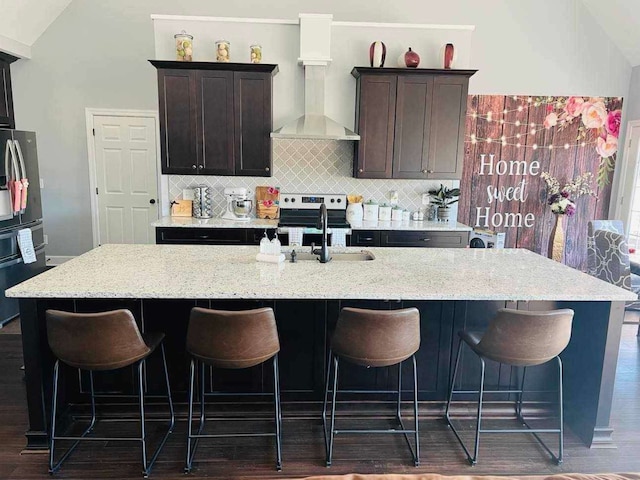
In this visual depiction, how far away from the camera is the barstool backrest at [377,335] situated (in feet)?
6.79

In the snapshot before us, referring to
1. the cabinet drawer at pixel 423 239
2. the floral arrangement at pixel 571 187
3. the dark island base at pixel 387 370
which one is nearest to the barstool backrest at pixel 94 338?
the dark island base at pixel 387 370

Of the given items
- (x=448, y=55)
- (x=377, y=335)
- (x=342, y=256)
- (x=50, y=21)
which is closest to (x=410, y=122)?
(x=448, y=55)

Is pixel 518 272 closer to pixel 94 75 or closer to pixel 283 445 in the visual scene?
pixel 283 445

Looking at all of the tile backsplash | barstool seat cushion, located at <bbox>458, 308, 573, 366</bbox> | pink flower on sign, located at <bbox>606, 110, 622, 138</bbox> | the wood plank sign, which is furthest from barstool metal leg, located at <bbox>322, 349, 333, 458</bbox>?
pink flower on sign, located at <bbox>606, 110, 622, 138</bbox>

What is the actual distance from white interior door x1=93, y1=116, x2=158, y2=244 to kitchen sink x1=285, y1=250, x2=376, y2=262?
344 cm

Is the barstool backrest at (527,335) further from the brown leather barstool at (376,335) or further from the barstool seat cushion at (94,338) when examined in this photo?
the barstool seat cushion at (94,338)

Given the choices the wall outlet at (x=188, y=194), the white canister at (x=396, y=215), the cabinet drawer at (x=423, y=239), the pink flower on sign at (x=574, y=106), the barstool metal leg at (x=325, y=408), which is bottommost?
the barstool metal leg at (x=325, y=408)

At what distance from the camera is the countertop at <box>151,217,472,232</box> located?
4348 mm

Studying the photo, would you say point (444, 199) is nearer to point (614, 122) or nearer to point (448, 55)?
point (448, 55)

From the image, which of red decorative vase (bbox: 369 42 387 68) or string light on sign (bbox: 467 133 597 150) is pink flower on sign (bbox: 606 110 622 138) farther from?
red decorative vase (bbox: 369 42 387 68)

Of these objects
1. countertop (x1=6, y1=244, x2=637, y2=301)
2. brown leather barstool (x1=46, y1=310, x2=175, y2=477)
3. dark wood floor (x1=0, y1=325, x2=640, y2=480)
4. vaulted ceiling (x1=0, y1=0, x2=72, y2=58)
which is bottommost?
dark wood floor (x1=0, y1=325, x2=640, y2=480)

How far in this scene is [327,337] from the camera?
2594mm

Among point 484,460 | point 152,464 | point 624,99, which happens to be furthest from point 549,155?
point 152,464

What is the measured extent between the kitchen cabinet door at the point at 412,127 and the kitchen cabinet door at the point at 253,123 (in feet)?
4.29
